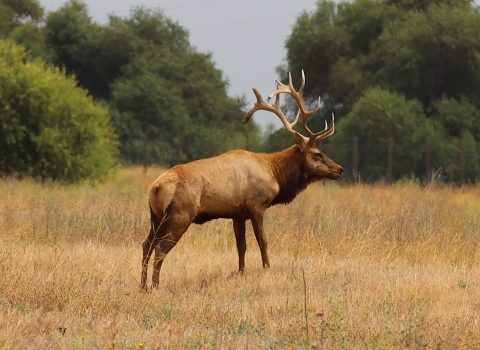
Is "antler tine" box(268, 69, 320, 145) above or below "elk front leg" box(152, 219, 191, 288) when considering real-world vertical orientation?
above

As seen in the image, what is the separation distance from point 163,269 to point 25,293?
2921 mm

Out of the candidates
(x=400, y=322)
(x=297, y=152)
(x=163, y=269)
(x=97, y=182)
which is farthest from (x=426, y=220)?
(x=97, y=182)

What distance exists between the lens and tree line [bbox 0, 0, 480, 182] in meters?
25.8

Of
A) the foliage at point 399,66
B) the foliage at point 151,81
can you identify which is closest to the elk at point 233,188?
the foliage at point 399,66

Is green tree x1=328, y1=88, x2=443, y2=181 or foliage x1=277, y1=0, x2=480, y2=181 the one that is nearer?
green tree x1=328, y1=88, x2=443, y2=181

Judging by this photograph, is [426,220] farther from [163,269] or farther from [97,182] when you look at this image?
[97,182]

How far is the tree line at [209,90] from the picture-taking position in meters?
25.8

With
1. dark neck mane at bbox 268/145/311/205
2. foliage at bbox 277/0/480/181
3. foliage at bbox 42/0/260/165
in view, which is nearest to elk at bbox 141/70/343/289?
dark neck mane at bbox 268/145/311/205

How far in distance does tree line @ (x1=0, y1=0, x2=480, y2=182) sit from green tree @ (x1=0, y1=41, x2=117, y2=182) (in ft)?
0.12

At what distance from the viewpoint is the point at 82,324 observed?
6.96m

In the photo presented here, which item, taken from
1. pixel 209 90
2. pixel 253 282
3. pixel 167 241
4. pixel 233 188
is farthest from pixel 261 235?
pixel 209 90

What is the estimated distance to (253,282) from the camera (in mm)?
9555

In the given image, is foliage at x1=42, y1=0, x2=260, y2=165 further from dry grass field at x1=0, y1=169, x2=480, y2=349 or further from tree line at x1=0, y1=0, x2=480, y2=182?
dry grass field at x1=0, y1=169, x2=480, y2=349

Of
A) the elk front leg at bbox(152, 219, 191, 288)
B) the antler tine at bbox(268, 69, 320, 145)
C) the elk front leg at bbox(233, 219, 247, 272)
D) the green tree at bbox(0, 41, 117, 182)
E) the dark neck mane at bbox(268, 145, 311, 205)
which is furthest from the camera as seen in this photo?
the green tree at bbox(0, 41, 117, 182)
